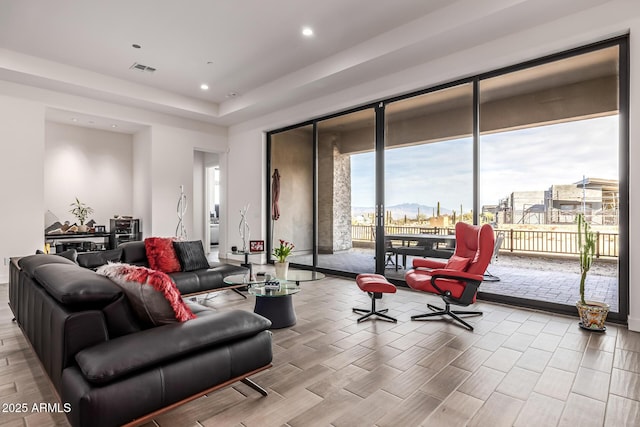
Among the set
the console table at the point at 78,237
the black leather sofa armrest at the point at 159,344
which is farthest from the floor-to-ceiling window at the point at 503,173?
the console table at the point at 78,237

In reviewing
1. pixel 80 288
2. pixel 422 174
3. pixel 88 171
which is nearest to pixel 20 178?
pixel 88 171

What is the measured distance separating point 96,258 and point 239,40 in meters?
3.51

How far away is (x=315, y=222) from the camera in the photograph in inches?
269

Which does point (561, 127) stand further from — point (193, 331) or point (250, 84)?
point (193, 331)

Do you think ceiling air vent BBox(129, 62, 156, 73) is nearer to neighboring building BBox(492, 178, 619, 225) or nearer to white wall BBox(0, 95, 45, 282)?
white wall BBox(0, 95, 45, 282)

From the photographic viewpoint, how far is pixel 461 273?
129 inches

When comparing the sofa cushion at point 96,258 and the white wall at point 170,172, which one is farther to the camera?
the white wall at point 170,172

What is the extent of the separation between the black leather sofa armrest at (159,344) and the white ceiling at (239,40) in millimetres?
3718

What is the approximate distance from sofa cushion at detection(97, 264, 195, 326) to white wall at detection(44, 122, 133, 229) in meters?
6.91

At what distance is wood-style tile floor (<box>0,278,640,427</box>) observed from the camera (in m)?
1.89

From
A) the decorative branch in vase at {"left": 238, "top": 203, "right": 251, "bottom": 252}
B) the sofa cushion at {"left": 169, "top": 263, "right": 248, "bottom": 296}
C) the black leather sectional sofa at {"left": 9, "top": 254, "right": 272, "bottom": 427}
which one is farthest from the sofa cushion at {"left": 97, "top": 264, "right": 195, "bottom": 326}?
the decorative branch in vase at {"left": 238, "top": 203, "right": 251, "bottom": 252}

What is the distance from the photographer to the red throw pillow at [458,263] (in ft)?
11.9

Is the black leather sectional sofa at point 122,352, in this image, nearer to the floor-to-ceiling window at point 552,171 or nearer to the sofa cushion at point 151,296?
the sofa cushion at point 151,296

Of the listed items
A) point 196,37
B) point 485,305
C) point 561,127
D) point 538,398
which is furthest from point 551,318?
point 196,37
